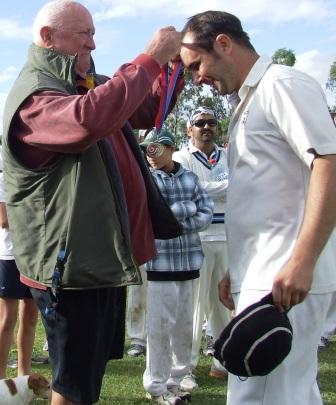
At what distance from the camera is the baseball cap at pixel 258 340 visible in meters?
2.29

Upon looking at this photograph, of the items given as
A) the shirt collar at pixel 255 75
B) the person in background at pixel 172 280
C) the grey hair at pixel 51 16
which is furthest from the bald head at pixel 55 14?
the person in background at pixel 172 280

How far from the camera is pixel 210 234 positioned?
575cm

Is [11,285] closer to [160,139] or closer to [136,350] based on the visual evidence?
[160,139]

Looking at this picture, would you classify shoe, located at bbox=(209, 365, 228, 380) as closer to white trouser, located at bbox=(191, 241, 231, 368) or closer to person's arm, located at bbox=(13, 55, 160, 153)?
white trouser, located at bbox=(191, 241, 231, 368)

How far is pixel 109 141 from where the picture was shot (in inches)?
113

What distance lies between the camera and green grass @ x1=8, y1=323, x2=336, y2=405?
16.0 feet

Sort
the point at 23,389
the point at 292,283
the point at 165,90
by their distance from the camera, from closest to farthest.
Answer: the point at 292,283 < the point at 165,90 < the point at 23,389

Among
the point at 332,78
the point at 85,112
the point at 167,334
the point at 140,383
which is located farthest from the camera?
the point at 332,78

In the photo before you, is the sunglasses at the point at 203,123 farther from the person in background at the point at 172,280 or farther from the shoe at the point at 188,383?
the shoe at the point at 188,383

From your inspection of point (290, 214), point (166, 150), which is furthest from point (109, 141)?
point (166, 150)

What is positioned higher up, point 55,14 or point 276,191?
point 55,14

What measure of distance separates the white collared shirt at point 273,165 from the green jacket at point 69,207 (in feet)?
1.65

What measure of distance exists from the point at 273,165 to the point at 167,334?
2638 mm

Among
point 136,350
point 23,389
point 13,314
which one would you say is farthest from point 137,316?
point 23,389
